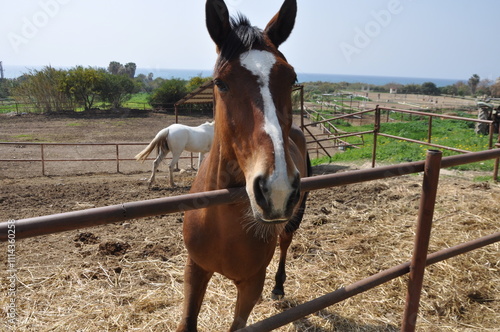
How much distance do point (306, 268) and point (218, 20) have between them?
118 inches

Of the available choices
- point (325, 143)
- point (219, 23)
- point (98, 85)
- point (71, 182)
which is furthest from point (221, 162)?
point (98, 85)

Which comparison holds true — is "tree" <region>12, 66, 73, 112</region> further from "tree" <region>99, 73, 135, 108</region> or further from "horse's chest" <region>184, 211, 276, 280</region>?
"horse's chest" <region>184, 211, 276, 280</region>

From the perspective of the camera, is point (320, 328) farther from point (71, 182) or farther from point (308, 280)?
point (71, 182)

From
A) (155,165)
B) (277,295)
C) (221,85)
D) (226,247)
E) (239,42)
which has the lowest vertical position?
(277,295)

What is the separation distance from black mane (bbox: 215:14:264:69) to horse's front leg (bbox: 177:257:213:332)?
4.16ft

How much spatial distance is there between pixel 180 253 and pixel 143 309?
1.23 meters

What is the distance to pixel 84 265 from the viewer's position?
12.9ft

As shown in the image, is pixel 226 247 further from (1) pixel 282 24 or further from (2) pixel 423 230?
(1) pixel 282 24

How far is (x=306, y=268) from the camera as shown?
392cm

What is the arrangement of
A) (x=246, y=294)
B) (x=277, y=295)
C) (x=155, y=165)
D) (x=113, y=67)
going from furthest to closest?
(x=113, y=67)
(x=155, y=165)
(x=277, y=295)
(x=246, y=294)

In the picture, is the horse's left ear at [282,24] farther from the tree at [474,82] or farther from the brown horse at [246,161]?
the tree at [474,82]

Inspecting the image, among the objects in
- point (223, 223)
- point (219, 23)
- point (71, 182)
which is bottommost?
point (71, 182)

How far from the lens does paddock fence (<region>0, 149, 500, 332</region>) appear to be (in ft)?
3.63

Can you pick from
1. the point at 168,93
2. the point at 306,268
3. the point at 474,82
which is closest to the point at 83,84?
the point at 168,93
